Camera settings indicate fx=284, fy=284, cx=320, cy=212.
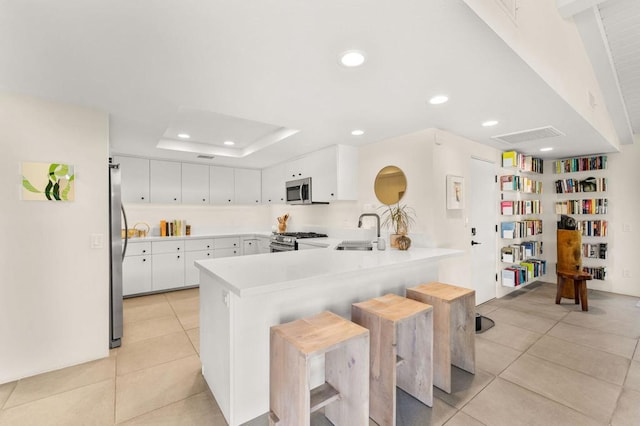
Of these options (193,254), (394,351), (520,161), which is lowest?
(394,351)

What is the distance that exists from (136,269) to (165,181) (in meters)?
1.44

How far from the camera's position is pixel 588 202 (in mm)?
4480

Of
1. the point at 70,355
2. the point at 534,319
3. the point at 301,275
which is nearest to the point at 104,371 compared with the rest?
the point at 70,355

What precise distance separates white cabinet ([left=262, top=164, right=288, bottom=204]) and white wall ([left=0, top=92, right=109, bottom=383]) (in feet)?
9.02

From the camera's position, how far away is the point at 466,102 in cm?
231

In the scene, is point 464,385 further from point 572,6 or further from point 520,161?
point 520,161

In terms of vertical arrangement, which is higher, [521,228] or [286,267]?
[521,228]

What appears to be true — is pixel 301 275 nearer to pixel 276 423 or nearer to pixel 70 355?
pixel 276 423

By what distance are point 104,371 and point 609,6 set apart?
4691mm

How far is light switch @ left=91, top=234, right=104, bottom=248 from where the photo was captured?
8.10ft

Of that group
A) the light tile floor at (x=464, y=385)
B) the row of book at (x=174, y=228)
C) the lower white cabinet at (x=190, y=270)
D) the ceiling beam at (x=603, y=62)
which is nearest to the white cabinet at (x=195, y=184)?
the row of book at (x=174, y=228)

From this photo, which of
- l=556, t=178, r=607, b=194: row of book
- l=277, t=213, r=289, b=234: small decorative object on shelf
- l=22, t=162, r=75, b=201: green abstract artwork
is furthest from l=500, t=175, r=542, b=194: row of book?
l=22, t=162, r=75, b=201: green abstract artwork

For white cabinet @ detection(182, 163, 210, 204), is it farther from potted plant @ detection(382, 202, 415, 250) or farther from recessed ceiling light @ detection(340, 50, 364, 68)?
recessed ceiling light @ detection(340, 50, 364, 68)

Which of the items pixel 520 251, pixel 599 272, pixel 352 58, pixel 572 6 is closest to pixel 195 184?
pixel 352 58
